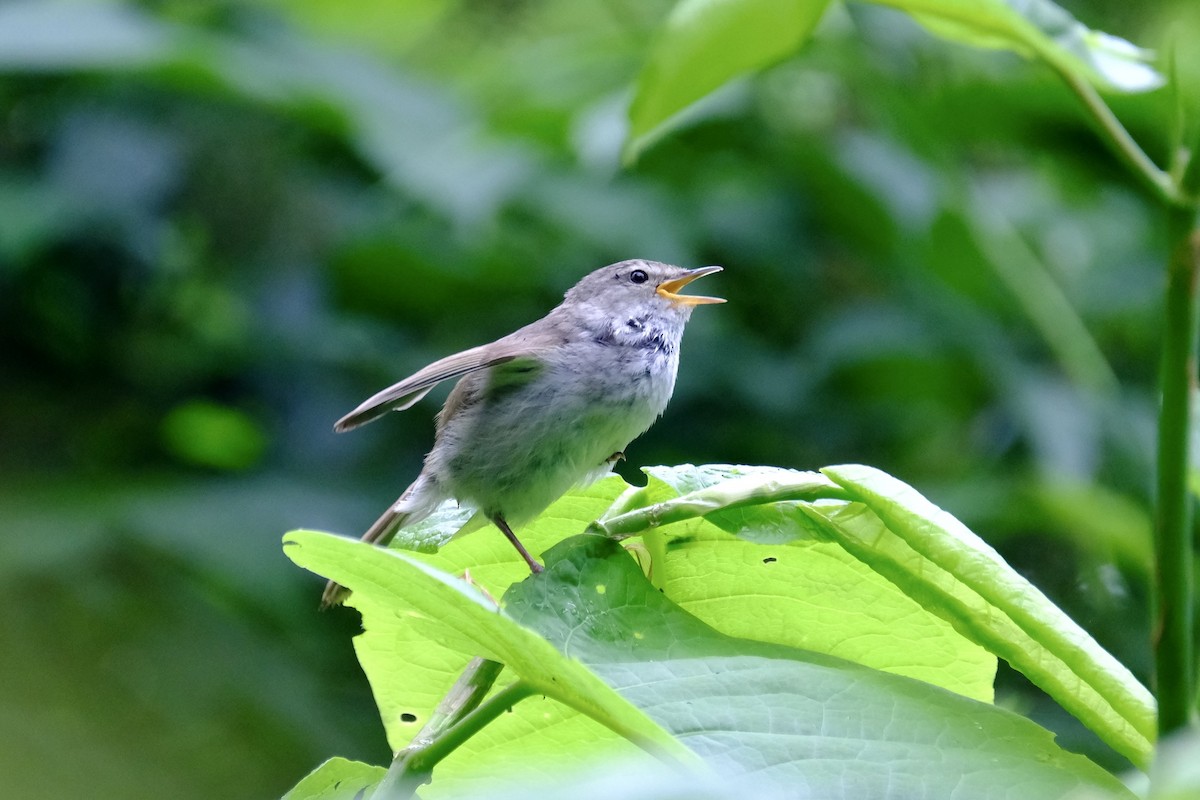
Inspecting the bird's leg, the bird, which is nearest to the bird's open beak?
the bird

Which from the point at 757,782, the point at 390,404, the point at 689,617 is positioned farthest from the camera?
the point at 390,404

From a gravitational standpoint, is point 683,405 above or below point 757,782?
below

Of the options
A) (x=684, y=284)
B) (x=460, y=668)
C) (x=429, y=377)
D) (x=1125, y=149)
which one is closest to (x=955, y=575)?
(x=1125, y=149)

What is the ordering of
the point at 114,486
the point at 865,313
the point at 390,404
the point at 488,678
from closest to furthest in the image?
the point at 488,678 < the point at 390,404 < the point at 114,486 < the point at 865,313

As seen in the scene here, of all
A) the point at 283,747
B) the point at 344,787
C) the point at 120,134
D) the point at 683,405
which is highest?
the point at 120,134

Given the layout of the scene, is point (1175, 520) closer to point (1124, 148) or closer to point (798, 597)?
point (1124, 148)

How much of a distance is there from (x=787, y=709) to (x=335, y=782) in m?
0.61

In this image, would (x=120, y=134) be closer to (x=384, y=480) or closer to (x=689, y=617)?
(x=384, y=480)

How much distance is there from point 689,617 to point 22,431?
3.76 metres

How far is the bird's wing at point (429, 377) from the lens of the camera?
2213 millimetres

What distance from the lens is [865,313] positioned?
4816 millimetres

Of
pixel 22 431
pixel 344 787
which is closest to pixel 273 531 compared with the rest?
pixel 22 431

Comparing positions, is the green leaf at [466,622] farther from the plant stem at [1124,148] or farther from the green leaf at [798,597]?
the plant stem at [1124,148]

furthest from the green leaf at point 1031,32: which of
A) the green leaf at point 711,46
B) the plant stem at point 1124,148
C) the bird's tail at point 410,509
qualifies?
the bird's tail at point 410,509
